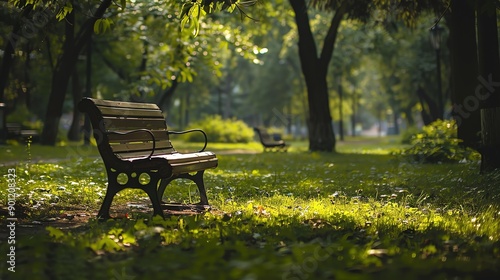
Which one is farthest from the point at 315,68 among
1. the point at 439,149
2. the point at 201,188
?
the point at 201,188

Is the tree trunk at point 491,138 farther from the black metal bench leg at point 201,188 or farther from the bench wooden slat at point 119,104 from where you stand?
the bench wooden slat at point 119,104

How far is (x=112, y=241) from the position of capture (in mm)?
4598

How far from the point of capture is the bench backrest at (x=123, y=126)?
6.21 meters

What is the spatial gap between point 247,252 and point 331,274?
0.64 meters

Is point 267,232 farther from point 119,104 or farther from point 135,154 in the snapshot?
point 119,104

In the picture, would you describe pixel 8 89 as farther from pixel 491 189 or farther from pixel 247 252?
pixel 247 252

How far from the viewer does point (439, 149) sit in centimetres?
1389

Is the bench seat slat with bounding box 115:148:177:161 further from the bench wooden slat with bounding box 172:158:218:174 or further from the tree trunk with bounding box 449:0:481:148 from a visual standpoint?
the tree trunk with bounding box 449:0:481:148

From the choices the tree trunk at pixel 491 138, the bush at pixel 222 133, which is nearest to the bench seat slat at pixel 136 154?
the tree trunk at pixel 491 138

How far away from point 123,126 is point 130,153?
0.32 meters

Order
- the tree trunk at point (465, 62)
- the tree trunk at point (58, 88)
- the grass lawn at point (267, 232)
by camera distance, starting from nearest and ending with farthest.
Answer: the grass lawn at point (267, 232), the tree trunk at point (465, 62), the tree trunk at point (58, 88)

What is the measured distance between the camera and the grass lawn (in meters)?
3.84

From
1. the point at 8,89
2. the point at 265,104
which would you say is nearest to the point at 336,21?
the point at 8,89

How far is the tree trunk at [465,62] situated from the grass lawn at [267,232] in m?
3.51
